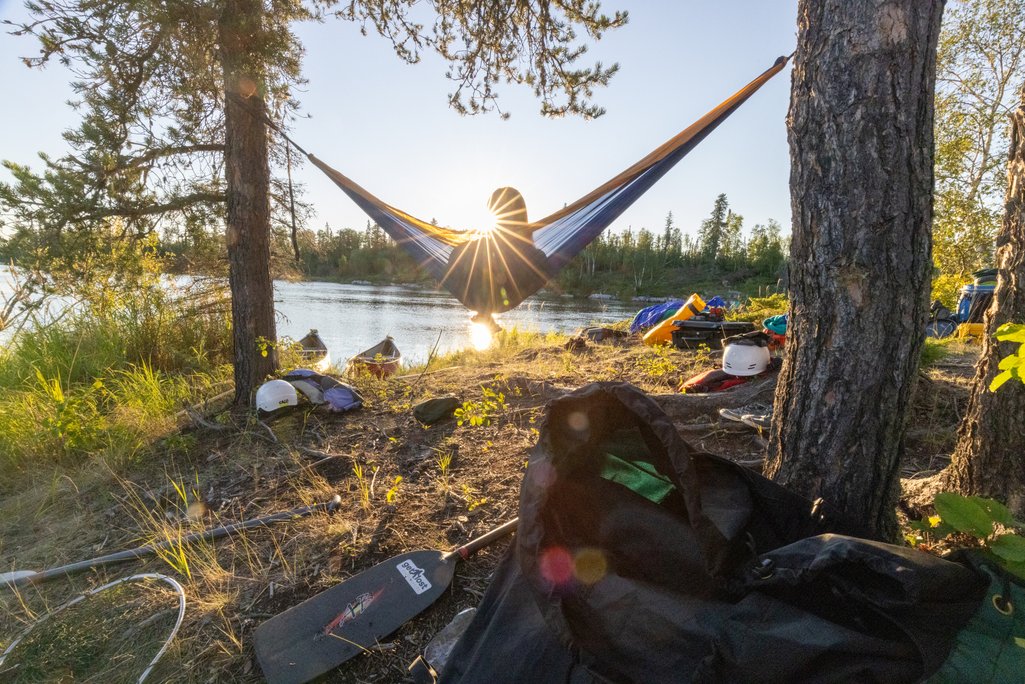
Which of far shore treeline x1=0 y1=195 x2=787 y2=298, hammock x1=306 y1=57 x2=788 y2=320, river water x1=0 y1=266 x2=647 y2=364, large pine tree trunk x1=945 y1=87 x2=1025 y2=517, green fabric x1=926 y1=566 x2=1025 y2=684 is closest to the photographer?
green fabric x1=926 y1=566 x2=1025 y2=684

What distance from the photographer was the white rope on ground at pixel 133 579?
1.12 metres

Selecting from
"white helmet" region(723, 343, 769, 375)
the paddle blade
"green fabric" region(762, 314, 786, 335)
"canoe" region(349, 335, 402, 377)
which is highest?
"green fabric" region(762, 314, 786, 335)

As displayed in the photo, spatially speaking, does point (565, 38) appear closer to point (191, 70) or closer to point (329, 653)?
point (191, 70)

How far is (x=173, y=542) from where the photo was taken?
1562mm

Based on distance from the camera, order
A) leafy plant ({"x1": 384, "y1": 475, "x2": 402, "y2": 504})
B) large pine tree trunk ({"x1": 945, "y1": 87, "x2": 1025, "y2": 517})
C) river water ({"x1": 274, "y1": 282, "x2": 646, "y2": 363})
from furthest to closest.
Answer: river water ({"x1": 274, "y1": 282, "x2": 646, "y2": 363}) → leafy plant ({"x1": 384, "y1": 475, "x2": 402, "y2": 504}) → large pine tree trunk ({"x1": 945, "y1": 87, "x2": 1025, "y2": 517})

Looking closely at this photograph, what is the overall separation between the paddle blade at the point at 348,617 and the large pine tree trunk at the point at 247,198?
2060 millimetres

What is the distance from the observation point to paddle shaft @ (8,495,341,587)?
151 cm

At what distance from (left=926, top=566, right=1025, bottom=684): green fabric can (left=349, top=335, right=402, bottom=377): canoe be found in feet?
11.5

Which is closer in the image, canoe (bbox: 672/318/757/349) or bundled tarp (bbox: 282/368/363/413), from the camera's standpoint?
bundled tarp (bbox: 282/368/363/413)

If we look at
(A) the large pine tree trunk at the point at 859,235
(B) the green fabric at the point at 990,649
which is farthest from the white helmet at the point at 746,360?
(B) the green fabric at the point at 990,649

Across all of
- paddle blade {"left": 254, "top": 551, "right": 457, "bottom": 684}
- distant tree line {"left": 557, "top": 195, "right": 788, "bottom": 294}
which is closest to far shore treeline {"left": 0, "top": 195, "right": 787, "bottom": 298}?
distant tree line {"left": 557, "top": 195, "right": 788, "bottom": 294}

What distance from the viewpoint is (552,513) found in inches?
35.4

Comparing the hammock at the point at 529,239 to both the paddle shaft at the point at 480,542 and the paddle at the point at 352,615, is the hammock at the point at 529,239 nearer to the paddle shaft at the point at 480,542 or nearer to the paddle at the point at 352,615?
the paddle shaft at the point at 480,542

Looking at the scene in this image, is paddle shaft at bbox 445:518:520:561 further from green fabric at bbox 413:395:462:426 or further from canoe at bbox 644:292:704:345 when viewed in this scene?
canoe at bbox 644:292:704:345
